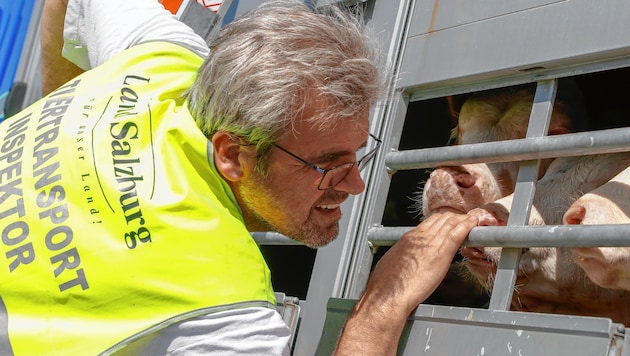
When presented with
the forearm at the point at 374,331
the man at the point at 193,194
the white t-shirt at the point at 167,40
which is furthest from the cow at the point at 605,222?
the white t-shirt at the point at 167,40

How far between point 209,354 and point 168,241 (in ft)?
0.85

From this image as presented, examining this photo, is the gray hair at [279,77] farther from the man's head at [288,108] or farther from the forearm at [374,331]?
the forearm at [374,331]

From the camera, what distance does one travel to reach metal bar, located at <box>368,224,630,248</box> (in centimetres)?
193

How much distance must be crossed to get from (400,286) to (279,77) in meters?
0.59

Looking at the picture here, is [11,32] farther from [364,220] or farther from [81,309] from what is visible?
[81,309]

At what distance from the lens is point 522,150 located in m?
2.23

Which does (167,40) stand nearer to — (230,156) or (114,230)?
(230,156)

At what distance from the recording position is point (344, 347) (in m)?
2.29

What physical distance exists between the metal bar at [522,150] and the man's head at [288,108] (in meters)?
0.21

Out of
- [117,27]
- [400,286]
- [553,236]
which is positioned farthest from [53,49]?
[553,236]

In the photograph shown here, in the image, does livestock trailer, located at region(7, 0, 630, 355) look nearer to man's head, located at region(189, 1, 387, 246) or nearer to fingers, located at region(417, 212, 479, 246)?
fingers, located at region(417, 212, 479, 246)

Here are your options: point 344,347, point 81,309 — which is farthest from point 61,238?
point 344,347

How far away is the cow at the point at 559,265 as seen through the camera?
270 centimetres

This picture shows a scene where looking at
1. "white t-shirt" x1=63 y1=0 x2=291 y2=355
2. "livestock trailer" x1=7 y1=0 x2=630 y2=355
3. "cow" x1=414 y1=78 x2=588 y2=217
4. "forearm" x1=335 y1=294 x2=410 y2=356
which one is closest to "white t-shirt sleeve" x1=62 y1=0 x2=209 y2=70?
"white t-shirt" x1=63 y1=0 x2=291 y2=355
